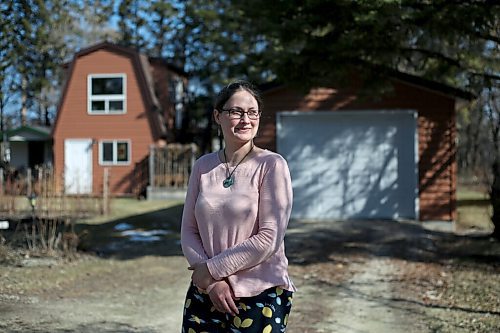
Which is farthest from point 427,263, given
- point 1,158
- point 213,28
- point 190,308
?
point 213,28

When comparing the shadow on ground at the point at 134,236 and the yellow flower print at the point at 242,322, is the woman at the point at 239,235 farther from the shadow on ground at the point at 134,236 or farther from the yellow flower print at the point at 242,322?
the shadow on ground at the point at 134,236

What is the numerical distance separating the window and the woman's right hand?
72.2 ft

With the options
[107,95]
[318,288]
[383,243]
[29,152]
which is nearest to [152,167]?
[107,95]

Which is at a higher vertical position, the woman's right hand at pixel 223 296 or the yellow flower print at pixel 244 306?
the woman's right hand at pixel 223 296

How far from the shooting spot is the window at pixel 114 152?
2397 cm

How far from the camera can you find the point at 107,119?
24062mm

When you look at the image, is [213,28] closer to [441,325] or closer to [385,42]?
[385,42]

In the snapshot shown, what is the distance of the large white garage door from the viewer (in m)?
12.6

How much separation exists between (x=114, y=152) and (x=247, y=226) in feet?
73.3

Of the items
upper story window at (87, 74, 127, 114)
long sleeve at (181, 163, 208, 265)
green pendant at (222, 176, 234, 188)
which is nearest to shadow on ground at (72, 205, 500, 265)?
long sleeve at (181, 163, 208, 265)

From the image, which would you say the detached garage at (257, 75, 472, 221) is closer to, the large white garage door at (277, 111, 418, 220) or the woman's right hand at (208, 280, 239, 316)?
the large white garage door at (277, 111, 418, 220)

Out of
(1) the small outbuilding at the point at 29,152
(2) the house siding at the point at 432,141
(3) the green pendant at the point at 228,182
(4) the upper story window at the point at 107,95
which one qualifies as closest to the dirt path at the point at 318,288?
(2) the house siding at the point at 432,141

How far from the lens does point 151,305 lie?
6.29 m

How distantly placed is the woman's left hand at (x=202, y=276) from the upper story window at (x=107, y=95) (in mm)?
22248
